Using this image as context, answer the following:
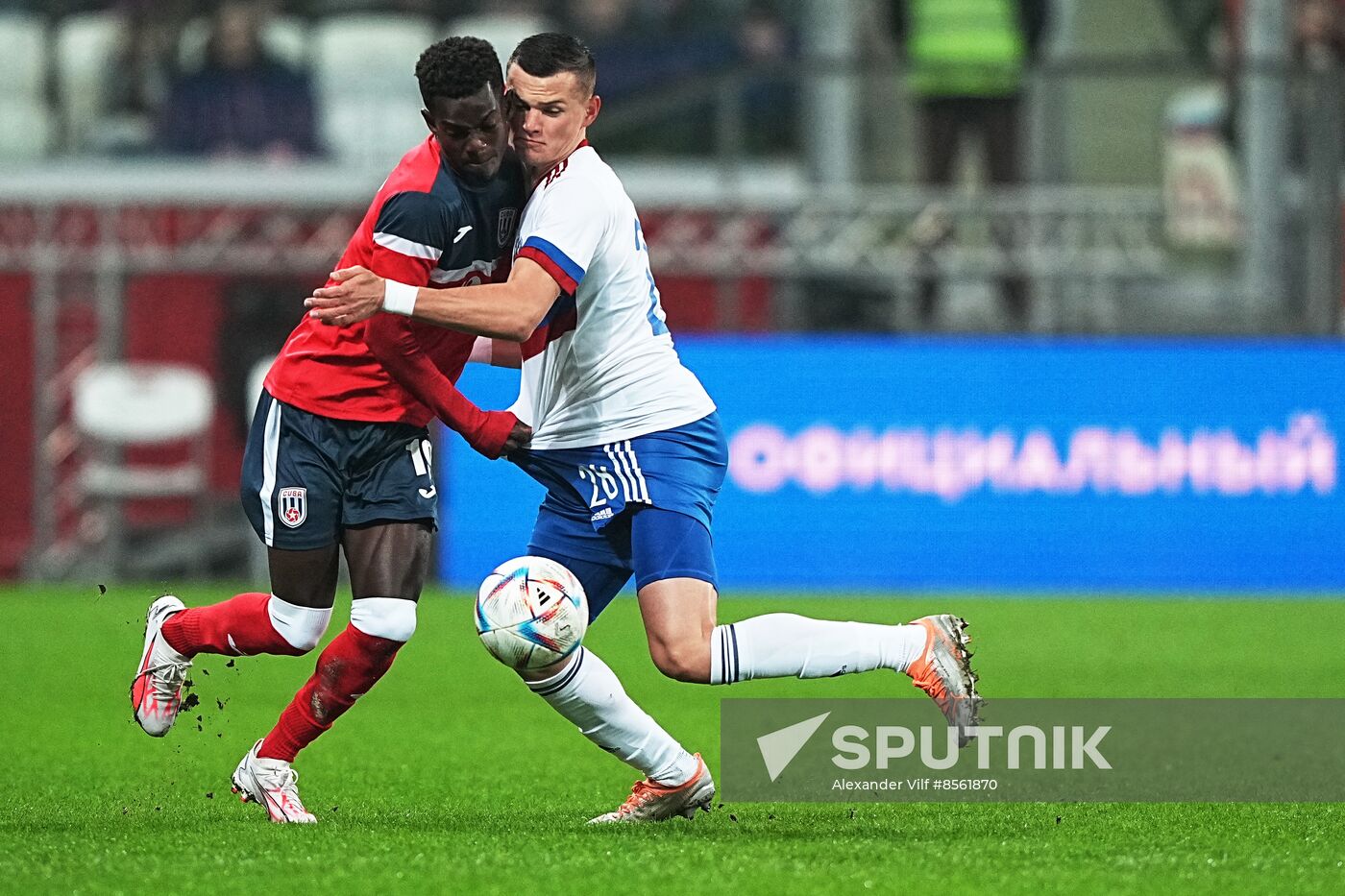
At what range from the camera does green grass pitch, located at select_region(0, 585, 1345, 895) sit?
4793mm

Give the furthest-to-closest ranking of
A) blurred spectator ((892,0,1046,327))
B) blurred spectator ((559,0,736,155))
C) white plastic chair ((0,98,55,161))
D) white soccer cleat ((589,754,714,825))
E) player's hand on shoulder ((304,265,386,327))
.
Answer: blurred spectator ((559,0,736,155))
white plastic chair ((0,98,55,161))
blurred spectator ((892,0,1046,327))
white soccer cleat ((589,754,714,825))
player's hand on shoulder ((304,265,386,327))

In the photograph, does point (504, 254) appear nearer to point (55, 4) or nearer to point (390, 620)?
point (390, 620)

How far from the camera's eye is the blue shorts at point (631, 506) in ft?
18.1

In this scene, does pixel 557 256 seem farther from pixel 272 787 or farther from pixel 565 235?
pixel 272 787

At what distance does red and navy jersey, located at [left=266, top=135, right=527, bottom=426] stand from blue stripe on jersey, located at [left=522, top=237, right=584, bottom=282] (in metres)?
0.31

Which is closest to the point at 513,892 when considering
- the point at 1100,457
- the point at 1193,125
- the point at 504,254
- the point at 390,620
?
the point at 390,620

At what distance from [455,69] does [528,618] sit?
1.38m

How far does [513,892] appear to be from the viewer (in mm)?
4559

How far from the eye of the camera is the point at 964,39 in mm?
14812

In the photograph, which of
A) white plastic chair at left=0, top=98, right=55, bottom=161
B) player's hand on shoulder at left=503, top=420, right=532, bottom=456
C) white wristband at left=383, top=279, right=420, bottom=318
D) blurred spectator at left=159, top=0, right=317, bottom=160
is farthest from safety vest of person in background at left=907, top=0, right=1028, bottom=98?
white wristband at left=383, top=279, right=420, bottom=318

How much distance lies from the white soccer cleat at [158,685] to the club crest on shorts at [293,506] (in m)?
0.54

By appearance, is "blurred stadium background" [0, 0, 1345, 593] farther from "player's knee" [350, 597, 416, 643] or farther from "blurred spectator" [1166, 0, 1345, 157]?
"player's knee" [350, 597, 416, 643]

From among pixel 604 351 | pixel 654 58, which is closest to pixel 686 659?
pixel 604 351

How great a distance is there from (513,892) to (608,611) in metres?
7.66
